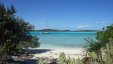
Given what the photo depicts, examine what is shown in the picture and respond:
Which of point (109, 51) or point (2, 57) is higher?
point (109, 51)

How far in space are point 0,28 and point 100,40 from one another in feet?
13.2

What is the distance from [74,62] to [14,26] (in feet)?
28.7

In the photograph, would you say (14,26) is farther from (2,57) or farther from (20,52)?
(2,57)

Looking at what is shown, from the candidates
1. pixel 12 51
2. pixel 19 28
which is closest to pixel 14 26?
pixel 19 28

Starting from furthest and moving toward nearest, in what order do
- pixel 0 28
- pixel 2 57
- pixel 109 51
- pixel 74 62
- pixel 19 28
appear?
1. pixel 19 28
2. pixel 0 28
3. pixel 2 57
4. pixel 109 51
5. pixel 74 62

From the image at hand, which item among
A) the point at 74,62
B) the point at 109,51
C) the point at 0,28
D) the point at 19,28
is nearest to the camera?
the point at 74,62

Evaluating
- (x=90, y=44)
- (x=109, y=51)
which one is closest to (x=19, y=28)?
(x=90, y=44)

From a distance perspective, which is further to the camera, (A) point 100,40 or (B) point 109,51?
(A) point 100,40

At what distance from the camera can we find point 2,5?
11.4 metres

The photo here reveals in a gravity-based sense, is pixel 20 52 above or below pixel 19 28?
below

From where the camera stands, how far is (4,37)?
36.3ft

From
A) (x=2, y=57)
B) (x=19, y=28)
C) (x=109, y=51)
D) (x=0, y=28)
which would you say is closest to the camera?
(x=109, y=51)

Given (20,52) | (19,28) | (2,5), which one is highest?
(2,5)

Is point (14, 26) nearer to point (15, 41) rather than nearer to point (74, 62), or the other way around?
point (15, 41)
